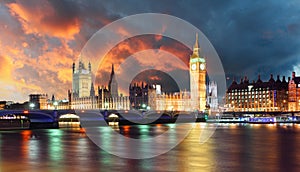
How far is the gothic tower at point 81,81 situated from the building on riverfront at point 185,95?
37436 millimetres

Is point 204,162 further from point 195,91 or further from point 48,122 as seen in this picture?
point 195,91

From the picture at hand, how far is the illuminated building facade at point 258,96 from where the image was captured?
13362cm

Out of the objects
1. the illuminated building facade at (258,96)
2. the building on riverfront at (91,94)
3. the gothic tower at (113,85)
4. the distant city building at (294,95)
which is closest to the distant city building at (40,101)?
the building on riverfront at (91,94)

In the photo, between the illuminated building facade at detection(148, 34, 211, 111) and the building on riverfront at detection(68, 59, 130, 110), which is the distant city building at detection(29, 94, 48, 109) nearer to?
the building on riverfront at detection(68, 59, 130, 110)

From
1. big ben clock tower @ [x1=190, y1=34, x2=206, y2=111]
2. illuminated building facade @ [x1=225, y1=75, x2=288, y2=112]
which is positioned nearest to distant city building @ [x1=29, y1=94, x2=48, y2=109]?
big ben clock tower @ [x1=190, y1=34, x2=206, y2=111]

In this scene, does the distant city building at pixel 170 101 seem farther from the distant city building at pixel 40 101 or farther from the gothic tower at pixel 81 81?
the distant city building at pixel 40 101

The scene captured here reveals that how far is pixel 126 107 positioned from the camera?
397ft

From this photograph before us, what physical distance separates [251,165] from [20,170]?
843 centimetres

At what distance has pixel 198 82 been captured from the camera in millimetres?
134625

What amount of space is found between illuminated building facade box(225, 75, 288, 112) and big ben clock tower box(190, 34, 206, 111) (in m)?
16.1

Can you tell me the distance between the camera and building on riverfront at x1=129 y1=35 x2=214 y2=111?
122250 mm

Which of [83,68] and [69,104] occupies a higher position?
[83,68]

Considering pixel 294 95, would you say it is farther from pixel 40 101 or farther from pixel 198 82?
pixel 40 101

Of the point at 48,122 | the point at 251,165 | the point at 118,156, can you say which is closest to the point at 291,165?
the point at 251,165
